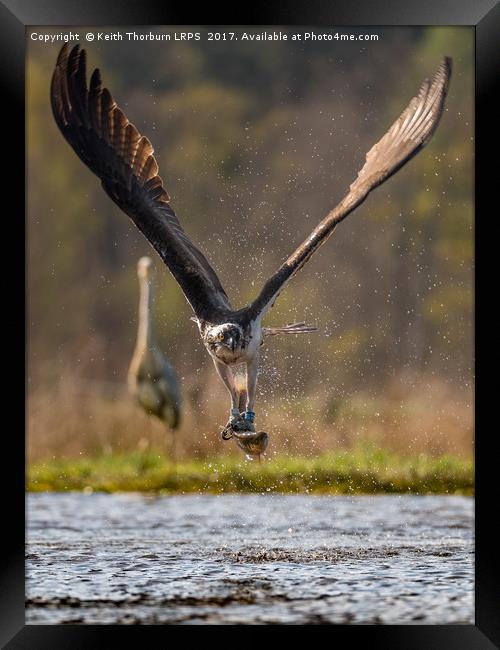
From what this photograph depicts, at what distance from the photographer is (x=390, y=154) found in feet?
27.7

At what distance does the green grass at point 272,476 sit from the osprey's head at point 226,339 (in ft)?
13.5

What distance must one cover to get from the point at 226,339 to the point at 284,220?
1421cm

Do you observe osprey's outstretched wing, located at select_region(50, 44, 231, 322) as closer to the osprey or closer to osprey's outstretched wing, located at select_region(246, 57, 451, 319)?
the osprey

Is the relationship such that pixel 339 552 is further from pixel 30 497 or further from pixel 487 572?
pixel 30 497

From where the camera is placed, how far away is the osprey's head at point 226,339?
872 centimetres

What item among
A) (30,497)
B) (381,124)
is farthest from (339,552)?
(381,124)

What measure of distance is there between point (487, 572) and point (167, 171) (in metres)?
16.9

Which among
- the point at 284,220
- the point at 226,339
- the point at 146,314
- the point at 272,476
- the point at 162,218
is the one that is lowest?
the point at 272,476

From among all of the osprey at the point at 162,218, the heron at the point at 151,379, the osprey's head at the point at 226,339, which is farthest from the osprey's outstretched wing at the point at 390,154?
the heron at the point at 151,379

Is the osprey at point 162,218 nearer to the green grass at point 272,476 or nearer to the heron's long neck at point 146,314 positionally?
the green grass at point 272,476

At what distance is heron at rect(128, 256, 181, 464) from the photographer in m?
14.4

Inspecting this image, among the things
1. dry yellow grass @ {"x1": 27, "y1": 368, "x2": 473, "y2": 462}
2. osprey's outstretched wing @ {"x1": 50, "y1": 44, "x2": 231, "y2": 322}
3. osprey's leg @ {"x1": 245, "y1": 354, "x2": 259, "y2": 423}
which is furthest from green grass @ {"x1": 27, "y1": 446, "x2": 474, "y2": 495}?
osprey's outstretched wing @ {"x1": 50, "y1": 44, "x2": 231, "y2": 322}
